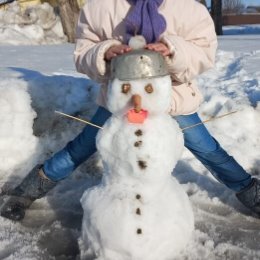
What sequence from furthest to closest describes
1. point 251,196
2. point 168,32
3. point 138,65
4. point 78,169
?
1. point 78,169
2. point 251,196
3. point 168,32
4. point 138,65

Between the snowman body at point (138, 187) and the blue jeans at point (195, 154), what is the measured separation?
18.3 inches

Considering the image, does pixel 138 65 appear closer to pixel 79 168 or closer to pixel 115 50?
pixel 115 50

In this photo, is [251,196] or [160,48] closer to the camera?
[160,48]

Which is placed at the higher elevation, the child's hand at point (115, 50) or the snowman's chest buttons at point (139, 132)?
the child's hand at point (115, 50)

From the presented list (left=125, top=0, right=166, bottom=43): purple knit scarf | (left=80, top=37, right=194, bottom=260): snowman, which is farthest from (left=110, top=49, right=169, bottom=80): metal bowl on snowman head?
(left=125, top=0, right=166, bottom=43): purple knit scarf

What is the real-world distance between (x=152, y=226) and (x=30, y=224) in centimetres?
85

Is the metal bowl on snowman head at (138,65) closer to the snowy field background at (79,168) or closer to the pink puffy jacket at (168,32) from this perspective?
the pink puffy jacket at (168,32)

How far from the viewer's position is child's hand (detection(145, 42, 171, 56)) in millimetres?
1888

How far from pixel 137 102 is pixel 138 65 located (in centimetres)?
14

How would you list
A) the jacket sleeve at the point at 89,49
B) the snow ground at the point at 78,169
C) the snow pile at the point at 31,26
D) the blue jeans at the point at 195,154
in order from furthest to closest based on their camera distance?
the snow pile at the point at 31,26 → the blue jeans at the point at 195,154 → the snow ground at the point at 78,169 → the jacket sleeve at the point at 89,49

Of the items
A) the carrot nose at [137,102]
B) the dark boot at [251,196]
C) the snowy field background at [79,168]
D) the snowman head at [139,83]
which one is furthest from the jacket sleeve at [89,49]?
the dark boot at [251,196]

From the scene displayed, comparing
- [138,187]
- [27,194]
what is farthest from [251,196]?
[27,194]

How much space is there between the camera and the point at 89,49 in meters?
2.13

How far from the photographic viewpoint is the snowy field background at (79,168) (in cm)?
230
